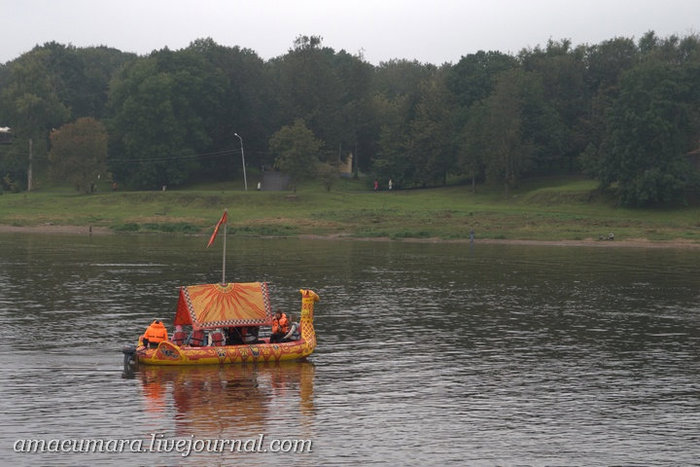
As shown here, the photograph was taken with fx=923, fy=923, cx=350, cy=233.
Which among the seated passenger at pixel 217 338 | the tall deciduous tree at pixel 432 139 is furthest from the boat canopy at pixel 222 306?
the tall deciduous tree at pixel 432 139

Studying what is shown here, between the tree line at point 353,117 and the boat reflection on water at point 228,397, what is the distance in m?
93.1

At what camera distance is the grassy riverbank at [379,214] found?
109 m

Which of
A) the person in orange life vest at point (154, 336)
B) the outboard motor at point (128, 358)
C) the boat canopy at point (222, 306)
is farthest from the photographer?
the boat canopy at point (222, 306)

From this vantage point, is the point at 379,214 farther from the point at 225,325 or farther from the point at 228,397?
the point at 228,397

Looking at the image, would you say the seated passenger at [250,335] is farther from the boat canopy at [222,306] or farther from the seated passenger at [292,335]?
the seated passenger at [292,335]

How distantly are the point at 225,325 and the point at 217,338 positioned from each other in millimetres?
889

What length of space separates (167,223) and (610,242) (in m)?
54.8

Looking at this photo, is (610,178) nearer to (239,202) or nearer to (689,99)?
(689,99)

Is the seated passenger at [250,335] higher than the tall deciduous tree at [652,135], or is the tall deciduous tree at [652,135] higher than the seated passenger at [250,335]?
the tall deciduous tree at [652,135]

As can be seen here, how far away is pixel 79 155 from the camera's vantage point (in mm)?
140000

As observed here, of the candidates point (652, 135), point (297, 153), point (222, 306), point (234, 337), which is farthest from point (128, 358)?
point (652, 135)

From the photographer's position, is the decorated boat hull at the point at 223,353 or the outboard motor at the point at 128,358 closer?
the outboard motor at the point at 128,358

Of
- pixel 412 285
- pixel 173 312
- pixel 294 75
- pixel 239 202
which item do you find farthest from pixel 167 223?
pixel 173 312

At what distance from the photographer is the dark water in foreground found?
97.9 ft
